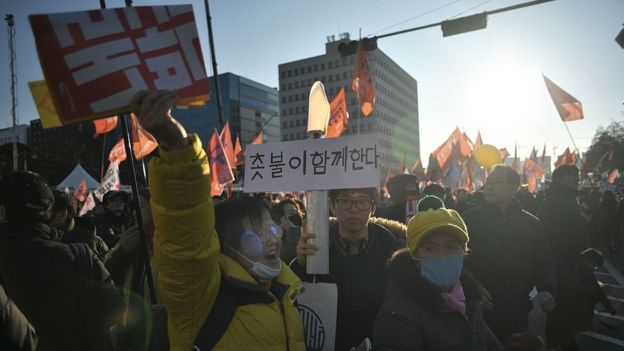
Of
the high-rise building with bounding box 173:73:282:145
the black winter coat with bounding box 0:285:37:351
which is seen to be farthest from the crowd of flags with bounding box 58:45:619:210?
the high-rise building with bounding box 173:73:282:145

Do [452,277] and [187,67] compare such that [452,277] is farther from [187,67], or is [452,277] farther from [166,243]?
[187,67]

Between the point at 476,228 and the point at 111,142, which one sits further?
the point at 111,142

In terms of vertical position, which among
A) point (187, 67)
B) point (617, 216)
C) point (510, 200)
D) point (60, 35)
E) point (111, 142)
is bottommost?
point (617, 216)

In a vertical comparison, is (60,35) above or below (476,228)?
above

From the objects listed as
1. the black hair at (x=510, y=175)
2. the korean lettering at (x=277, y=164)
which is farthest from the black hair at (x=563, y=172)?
the korean lettering at (x=277, y=164)

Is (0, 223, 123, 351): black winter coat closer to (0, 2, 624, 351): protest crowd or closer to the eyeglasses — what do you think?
(0, 2, 624, 351): protest crowd

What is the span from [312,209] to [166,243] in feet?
3.12

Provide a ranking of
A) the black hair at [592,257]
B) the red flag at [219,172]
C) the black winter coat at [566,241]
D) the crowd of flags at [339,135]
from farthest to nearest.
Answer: the crowd of flags at [339,135] < the red flag at [219,172] < the black hair at [592,257] < the black winter coat at [566,241]

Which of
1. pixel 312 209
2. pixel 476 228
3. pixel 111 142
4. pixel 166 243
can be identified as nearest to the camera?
pixel 166 243

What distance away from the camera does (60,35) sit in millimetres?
1379

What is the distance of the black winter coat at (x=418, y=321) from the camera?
1.77 metres

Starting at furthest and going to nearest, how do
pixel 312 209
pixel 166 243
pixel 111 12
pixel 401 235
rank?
1. pixel 401 235
2. pixel 312 209
3. pixel 111 12
4. pixel 166 243

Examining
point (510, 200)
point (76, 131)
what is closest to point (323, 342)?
point (510, 200)

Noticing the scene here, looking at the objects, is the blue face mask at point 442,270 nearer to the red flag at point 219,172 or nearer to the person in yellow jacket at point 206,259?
the person in yellow jacket at point 206,259
